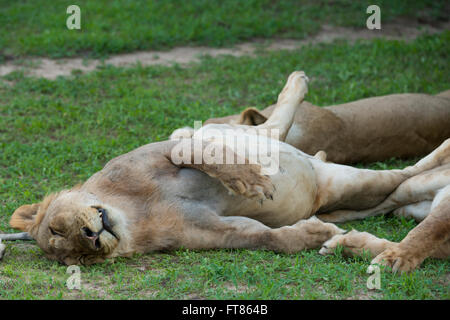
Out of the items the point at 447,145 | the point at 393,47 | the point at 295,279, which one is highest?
the point at 393,47

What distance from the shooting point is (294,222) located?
5215 mm

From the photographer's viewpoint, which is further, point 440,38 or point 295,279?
point 440,38

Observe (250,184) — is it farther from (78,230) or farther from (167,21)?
(167,21)

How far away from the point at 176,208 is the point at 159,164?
14.6 inches

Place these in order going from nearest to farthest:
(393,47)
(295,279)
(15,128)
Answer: (295,279), (15,128), (393,47)

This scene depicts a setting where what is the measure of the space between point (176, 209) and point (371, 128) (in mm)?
2701

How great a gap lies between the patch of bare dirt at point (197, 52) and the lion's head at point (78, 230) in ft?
15.7

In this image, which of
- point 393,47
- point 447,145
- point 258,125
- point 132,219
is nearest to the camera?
point 132,219

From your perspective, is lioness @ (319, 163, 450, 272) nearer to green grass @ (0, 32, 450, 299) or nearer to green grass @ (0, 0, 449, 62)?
green grass @ (0, 32, 450, 299)

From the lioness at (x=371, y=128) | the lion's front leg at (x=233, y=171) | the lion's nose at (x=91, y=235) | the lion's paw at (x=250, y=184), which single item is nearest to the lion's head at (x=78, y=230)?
the lion's nose at (x=91, y=235)

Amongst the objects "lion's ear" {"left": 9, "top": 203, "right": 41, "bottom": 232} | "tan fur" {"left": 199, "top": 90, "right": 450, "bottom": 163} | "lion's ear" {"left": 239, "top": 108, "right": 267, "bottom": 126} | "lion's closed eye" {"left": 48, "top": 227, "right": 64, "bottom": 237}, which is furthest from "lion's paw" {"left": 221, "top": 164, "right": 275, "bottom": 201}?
"tan fur" {"left": 199, "top": 90, "right": 450, "bottom": 163}

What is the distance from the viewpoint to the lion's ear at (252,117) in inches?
253

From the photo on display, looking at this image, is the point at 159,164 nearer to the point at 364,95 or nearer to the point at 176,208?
the point at 176,208

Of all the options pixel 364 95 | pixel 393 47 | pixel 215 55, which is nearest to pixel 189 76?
pixel 215 55
